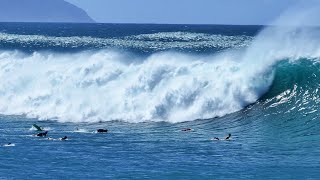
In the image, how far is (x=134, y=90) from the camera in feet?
131

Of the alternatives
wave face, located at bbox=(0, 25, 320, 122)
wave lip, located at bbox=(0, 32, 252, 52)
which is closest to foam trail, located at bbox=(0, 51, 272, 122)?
wave face, located at bbox=(0, 25, 320, 122)

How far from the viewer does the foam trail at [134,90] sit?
37.5 m

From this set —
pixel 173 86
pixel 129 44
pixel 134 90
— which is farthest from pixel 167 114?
pixel 129 44

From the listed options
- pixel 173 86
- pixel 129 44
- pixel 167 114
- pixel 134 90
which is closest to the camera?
pixel 167 114

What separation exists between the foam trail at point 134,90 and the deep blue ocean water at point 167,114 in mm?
69

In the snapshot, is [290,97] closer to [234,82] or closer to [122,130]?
[234,82]

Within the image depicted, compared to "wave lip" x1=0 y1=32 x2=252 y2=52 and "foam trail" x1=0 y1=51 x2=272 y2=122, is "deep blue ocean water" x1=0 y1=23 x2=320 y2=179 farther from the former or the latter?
"wave lip" x1=0 y1=32 x2=252 y2=52

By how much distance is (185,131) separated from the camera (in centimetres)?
3250

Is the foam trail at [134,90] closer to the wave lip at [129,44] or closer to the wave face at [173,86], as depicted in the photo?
the wave face at [173,86]

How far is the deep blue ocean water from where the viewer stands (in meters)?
25.0

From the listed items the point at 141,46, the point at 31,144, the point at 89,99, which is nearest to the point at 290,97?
the point at 89,99

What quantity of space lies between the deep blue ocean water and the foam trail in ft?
0.23

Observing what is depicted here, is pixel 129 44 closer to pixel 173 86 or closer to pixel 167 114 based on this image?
pixel 173 86

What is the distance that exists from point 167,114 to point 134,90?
3.79m
